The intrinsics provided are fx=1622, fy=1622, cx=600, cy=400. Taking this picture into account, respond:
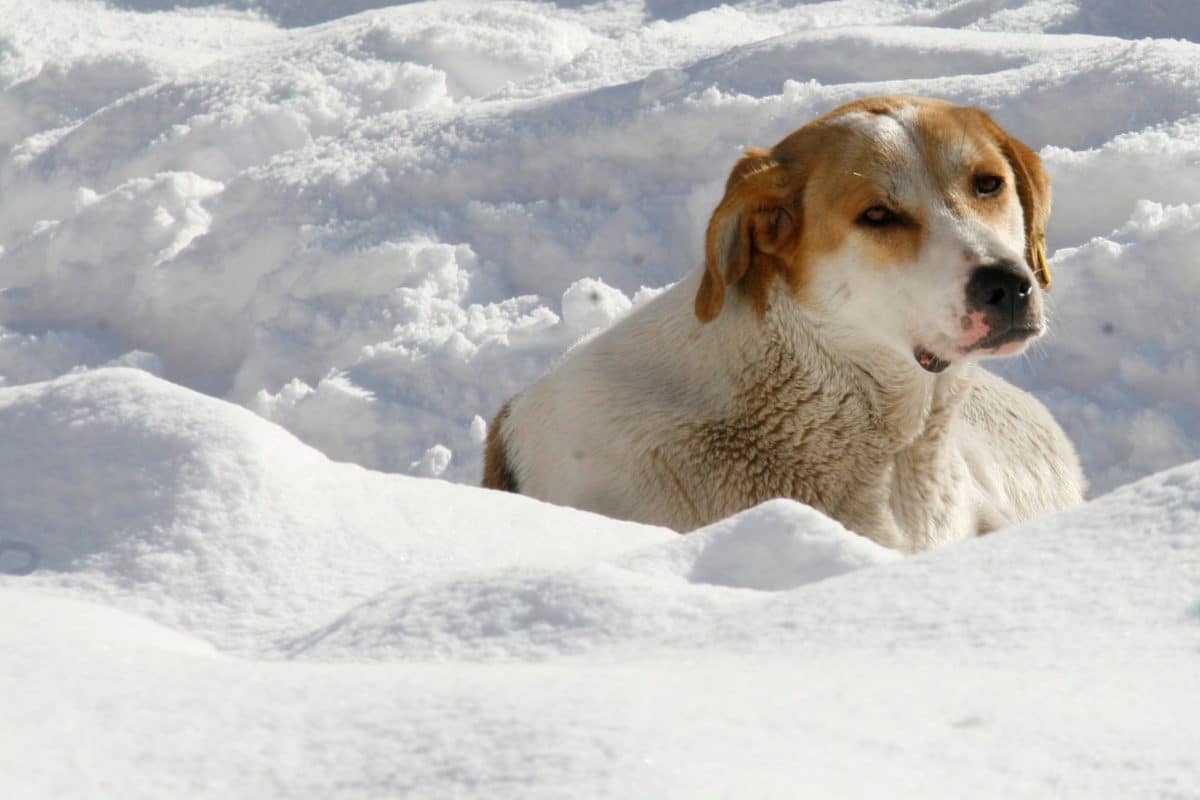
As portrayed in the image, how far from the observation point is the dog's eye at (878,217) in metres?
3.82

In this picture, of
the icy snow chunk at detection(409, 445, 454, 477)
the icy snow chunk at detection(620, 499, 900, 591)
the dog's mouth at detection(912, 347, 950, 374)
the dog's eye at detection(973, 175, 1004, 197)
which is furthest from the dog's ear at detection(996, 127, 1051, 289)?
the icy snow chunk at detection(409, 445, 454, 477)

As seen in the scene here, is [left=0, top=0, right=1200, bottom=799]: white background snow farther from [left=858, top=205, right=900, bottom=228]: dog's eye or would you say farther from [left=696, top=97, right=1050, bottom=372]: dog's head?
[left=858, top=205, right=900, bottom=228]: dog's eye

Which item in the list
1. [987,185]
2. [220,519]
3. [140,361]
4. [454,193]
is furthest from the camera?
[454,193]

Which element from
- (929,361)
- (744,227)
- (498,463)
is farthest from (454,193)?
(929,361)

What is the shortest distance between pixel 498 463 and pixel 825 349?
105 centimetres

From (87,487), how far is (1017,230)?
2301 millimetres

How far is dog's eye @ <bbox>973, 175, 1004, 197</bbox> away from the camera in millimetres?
3898

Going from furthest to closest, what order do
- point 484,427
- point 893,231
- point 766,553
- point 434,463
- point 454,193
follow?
1. point 454,193
2. point 484,427
3. point 434,463
4. point 893,231
5. point 766,553

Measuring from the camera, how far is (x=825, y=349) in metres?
4.02

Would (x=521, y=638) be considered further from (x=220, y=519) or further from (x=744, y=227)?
(x=744, y=227)

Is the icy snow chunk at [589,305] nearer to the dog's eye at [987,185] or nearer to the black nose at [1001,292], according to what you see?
the dog's eye at [987,185]

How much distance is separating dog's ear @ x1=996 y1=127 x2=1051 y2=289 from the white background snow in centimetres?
108

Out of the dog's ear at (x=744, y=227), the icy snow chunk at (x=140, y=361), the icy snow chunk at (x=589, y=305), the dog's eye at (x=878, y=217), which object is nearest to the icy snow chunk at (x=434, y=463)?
the icy snow chunk at (x=589, y=305)

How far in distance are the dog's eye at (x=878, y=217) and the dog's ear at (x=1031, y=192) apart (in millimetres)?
484
